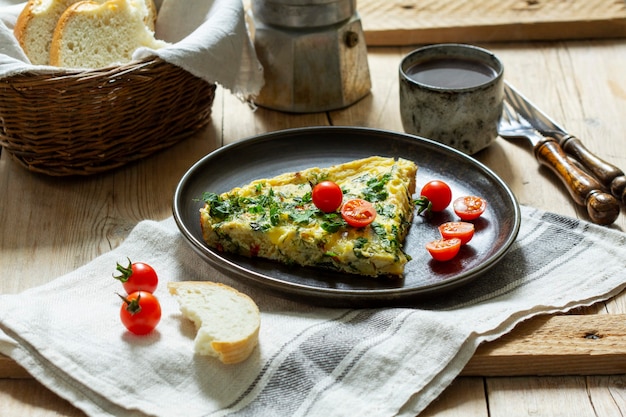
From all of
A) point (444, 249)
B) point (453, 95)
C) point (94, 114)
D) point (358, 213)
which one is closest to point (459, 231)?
point (444, 249)

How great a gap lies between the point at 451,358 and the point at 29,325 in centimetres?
119

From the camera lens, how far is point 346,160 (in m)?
3.33

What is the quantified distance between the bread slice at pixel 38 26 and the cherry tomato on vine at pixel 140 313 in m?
1.57

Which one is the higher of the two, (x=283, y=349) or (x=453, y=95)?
(x=453, y=95)

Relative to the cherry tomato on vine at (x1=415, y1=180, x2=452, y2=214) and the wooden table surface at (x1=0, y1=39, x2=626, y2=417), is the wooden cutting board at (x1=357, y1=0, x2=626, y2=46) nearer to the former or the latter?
the wooden table surface at (x1=0, y1=39, x2=626, y2=417)

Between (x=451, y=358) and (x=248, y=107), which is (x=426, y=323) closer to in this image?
(x=451, y=358)

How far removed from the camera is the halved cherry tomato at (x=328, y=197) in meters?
2.72

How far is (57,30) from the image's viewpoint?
3.50m

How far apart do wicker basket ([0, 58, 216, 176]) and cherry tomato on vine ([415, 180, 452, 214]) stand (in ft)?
3.65

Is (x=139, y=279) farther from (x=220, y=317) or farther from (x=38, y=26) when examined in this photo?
(x=38, y=26)

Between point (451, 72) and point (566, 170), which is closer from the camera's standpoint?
point (566, 170)

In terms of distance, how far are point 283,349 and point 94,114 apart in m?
1.35

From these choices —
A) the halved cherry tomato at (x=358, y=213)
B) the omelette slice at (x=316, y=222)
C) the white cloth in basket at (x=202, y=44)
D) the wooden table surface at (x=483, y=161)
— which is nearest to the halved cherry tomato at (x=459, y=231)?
the omelette slice at (x=316, y=222)

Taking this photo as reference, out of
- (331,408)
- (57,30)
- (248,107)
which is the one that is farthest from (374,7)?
(331,408)
